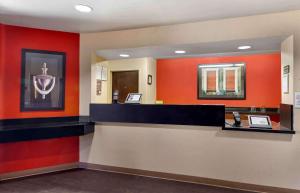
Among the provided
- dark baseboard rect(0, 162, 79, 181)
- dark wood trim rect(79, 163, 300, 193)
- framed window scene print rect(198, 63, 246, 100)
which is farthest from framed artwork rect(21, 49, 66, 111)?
framed window scene print rect(198, 63, 246, 100)

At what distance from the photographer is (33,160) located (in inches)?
151

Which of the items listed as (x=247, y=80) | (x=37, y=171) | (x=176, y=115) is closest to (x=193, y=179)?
(x=176, y=115)

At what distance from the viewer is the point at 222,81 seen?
18.7ft

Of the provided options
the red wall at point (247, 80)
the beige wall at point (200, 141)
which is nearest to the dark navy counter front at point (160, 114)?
the beige wall at point (200, 141)

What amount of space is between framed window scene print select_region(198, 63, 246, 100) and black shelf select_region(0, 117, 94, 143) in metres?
2.98

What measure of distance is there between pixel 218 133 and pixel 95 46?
7.84 ft

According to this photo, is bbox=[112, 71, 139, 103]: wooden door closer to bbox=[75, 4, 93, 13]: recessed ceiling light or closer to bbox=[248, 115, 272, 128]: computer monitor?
bbox=[75, 4, 93, 13]: recessed ceiling light

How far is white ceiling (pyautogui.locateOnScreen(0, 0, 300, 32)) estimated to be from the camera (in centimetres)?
281

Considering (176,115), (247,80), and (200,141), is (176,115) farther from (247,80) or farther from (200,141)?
(247,80)

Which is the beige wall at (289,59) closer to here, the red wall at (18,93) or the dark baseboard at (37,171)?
the red wall at (18,93)

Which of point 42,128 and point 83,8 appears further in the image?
point 42,128

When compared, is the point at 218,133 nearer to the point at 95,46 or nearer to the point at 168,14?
the point at 168,14

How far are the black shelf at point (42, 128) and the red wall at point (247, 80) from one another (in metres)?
2.65

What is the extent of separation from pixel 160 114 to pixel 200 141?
27.3 inches
